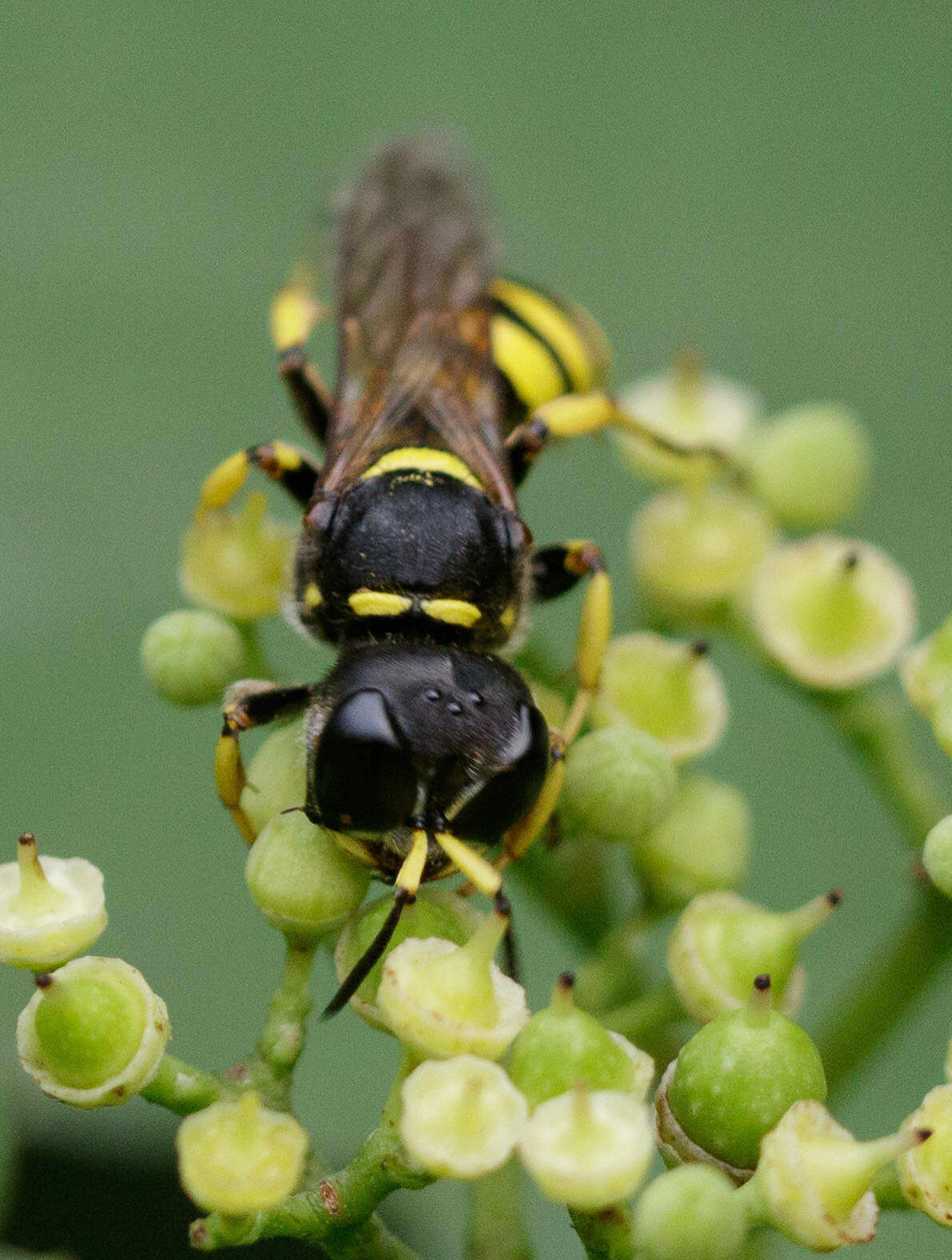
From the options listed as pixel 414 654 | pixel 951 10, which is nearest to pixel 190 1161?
pixel 414 654

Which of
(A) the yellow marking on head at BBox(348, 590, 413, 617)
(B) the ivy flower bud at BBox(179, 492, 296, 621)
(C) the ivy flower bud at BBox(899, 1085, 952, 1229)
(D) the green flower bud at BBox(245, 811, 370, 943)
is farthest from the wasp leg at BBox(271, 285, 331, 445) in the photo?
(C) the ivy flower bud at BBox(899, 1085, 952, 1229)

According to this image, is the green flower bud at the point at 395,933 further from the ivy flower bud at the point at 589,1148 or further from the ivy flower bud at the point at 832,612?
the ivy flower bud at the point at 832,612

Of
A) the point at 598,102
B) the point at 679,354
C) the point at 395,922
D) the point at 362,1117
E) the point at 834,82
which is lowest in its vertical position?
the point at 362,1117

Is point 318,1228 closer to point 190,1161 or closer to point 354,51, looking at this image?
point 190,1161

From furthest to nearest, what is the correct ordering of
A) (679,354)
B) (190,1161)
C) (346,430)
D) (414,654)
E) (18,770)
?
(679,354), (18,770), (346,430), (414,654), (190,1161)

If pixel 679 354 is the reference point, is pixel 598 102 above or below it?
above

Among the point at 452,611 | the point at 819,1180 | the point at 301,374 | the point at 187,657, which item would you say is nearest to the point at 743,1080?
the point at 819,1180
